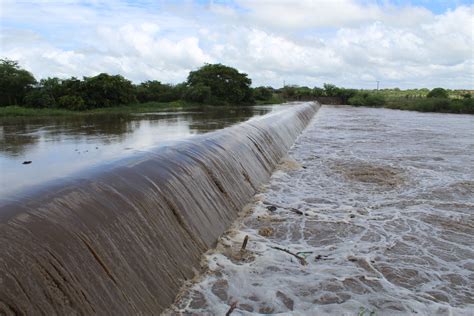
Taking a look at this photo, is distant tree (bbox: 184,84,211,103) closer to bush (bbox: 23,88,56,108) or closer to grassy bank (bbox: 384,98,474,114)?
bush (bbox: 23,88,56,108)

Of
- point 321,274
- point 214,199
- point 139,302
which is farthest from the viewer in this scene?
point 214,199

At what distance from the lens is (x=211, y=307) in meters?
4.20

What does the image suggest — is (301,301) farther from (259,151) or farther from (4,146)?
(4,146)

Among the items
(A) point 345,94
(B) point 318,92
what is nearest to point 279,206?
(A) point 345,94

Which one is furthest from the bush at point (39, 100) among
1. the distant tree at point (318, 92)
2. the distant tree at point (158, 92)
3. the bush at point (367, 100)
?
the distant tree at point (318, 92)

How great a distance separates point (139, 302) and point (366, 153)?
40.9ft

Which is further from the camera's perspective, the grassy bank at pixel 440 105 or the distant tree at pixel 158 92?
the distant tree at pixel 158 92

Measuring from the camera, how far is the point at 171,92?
164 ft

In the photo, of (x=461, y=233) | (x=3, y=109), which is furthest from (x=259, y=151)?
(x=3, y=109)

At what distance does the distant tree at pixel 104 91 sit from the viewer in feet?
105

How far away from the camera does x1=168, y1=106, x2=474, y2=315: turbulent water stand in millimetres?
4449

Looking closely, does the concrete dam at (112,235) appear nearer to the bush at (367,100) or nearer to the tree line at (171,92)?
the tree line at (171,92)

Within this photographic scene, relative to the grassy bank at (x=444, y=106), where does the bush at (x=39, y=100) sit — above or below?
above

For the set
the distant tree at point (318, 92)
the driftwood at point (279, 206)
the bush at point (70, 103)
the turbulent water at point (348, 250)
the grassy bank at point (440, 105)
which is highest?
the distant tree at point (318, 92)
